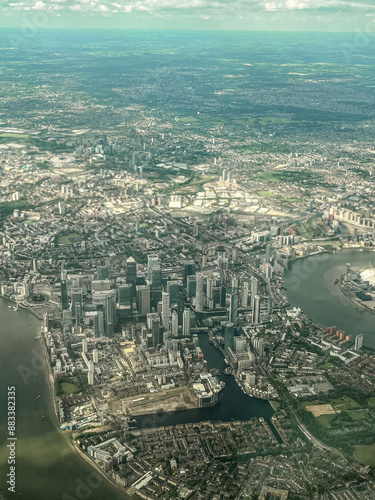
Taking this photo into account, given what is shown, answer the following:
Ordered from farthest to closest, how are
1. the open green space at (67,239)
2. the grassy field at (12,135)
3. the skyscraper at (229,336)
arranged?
1. the grassy field at (12,135)
2. the open green space at (67,239)
3. the skyscraper at (229,336)

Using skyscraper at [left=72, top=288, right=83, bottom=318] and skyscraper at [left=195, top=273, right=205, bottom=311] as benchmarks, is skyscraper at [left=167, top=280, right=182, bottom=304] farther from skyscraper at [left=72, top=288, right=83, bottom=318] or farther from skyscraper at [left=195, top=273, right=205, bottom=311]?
skyscraper at [left=72, top=288, right=83, bottom=318]

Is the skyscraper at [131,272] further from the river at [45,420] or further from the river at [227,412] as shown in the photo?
the river at [227,412]

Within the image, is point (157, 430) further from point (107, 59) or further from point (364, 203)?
point (107, 59)

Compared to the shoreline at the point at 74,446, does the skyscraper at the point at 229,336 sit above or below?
above

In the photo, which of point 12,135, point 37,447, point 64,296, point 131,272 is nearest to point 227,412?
point 37,447

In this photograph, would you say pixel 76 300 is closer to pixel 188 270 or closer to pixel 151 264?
pixel 151 264

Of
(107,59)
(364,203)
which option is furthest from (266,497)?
(107,59)

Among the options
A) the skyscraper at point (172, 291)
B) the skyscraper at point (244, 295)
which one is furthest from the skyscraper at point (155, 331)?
the skyscraper at point (244, 295)

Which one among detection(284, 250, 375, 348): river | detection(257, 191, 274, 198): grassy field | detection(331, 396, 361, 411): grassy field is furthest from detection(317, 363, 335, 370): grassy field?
detection(257, 191, 274, 198): grassy field
